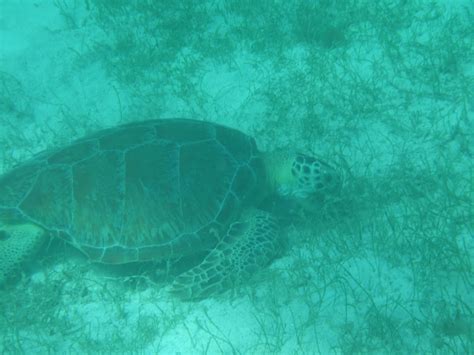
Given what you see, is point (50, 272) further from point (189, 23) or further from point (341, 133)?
point (189, 23)

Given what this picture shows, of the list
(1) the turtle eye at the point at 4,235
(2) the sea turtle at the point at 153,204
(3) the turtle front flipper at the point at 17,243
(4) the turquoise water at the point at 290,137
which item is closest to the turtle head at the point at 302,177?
(2) the sea turtle at the point at 153,204

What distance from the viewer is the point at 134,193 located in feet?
9.08

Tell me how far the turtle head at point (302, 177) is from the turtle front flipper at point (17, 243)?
198 cm

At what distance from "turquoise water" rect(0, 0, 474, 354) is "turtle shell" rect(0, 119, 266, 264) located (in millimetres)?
329

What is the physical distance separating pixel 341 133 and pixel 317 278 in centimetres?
155

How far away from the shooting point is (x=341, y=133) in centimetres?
350

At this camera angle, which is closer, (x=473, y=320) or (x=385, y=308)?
(x=473, y=320)

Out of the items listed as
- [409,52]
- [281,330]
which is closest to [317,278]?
[281,330]

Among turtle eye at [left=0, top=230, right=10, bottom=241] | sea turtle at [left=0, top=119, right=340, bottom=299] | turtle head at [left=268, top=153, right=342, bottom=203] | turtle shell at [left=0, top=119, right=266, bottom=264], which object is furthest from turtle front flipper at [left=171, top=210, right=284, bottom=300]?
turtle eye at [left=0, top=230, right=10, bottom=241]

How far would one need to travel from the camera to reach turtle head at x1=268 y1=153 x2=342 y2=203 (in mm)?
Result: 3041

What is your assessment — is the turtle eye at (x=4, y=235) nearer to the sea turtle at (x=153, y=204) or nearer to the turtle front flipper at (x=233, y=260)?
the sea turtle at (x=153, y=204)

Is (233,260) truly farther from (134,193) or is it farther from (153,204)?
(134,193)

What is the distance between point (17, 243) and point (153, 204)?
3.73ft

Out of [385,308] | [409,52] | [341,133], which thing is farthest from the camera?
[409,52]
